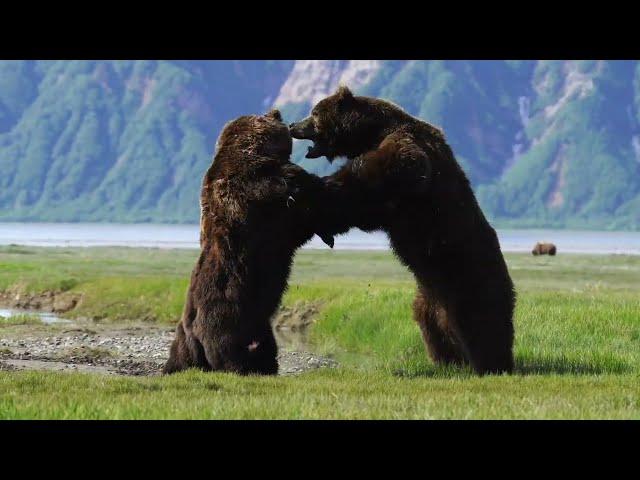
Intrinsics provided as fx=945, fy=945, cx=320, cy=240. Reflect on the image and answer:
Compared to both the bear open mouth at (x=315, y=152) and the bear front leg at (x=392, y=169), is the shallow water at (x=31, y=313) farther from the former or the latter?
the bear front leg at (x=392, y=169)

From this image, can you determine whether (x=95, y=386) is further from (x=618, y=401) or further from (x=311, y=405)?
(x=618, y=401)

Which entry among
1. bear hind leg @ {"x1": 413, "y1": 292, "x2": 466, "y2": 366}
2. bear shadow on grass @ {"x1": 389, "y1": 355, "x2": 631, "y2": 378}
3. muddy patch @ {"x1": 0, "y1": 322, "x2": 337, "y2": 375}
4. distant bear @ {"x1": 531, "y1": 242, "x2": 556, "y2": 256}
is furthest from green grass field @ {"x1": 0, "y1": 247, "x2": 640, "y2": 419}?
distant bear @ {"x1": 531, "y1": 242, "x2": 556, "y2": 256}

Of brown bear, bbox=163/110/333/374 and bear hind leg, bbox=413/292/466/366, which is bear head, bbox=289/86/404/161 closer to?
brown bear, bbox=163/110/333/374

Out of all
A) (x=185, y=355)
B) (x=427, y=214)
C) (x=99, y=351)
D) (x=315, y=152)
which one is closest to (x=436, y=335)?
(x=427, y=214)

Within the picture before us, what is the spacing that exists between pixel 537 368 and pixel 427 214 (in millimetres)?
2493

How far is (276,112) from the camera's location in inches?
402

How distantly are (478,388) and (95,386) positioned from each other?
343 centimetres

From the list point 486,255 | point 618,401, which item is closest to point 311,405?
point 618,401

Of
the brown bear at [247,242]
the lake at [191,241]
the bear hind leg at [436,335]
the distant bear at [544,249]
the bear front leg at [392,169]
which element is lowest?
the lake at [191,241]

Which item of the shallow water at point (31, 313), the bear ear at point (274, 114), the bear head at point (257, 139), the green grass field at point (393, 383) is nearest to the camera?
the green grass field at point (393, 383)

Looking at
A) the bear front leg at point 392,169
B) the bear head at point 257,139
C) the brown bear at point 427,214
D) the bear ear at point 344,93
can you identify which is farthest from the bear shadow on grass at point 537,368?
the bear ear at point 344,93

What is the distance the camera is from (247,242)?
9492 millimetres

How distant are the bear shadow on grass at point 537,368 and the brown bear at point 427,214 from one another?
30 cm

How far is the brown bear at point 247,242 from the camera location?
944cm
